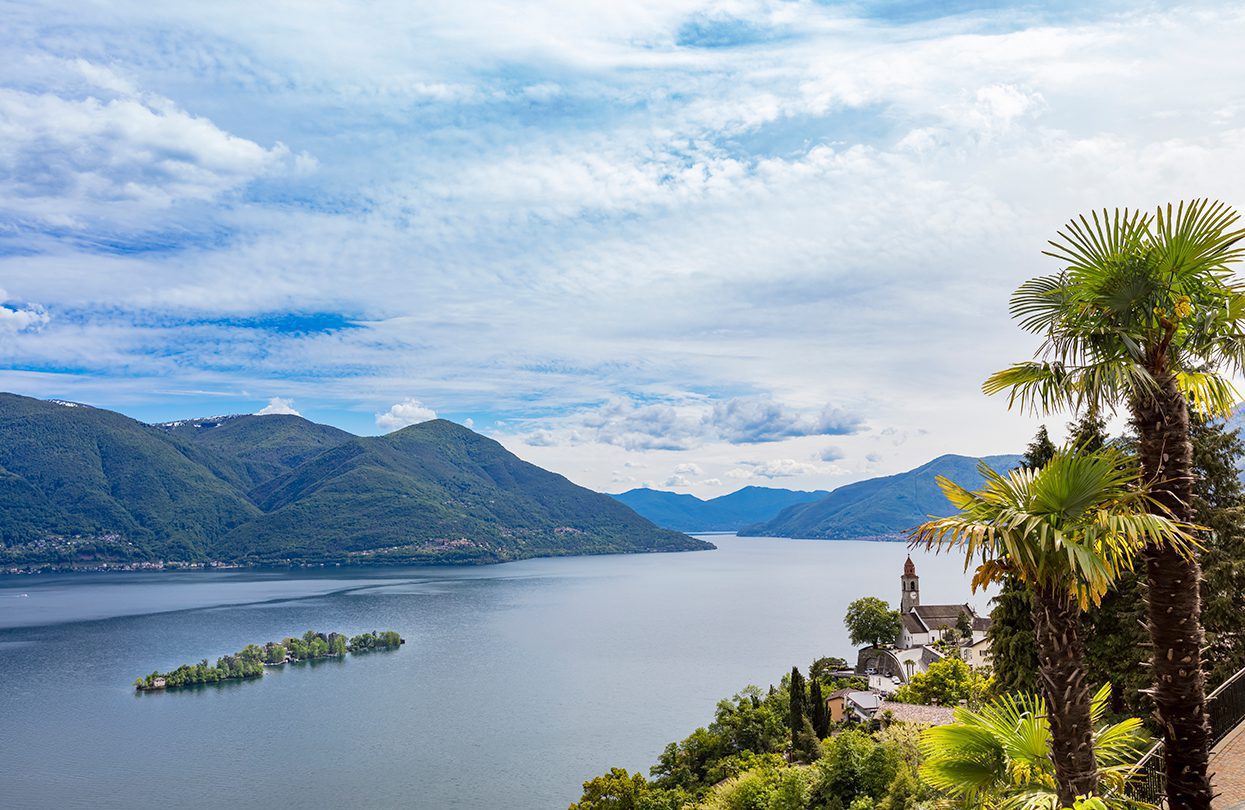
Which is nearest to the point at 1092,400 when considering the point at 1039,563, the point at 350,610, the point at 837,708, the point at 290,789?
the point at 1039,563

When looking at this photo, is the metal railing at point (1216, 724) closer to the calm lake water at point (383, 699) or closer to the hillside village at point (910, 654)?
the hillside village at point (910, 654)

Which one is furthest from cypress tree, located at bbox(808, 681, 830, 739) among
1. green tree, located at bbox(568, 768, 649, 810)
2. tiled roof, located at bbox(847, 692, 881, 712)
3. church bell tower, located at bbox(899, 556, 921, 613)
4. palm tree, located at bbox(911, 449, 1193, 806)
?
palm tree, located at bbox(911, 449, 1193, 806)

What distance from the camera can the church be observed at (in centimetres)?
6378

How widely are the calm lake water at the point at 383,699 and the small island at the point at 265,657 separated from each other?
225cm

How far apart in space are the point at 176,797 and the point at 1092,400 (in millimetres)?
64995

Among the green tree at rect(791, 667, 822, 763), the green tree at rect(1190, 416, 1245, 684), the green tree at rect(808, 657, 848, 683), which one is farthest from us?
the green tree at rect(808, 657, 848, 683)

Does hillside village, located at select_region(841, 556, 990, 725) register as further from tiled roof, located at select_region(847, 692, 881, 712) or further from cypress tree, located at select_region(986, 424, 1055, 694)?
cypress tree, located at select_region(986, 424, 1055, 694)

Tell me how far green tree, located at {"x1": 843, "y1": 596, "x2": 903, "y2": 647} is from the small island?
64852mm

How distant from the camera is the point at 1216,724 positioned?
1209cm

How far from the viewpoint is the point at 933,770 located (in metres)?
7.07

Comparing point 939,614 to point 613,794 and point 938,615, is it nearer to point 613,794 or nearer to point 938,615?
point 938,615

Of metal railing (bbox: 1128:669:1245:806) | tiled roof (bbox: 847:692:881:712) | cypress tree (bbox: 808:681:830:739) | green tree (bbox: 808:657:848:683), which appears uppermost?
metal railing (bbox: 1128:669:1245:806)

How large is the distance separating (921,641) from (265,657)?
260 feet

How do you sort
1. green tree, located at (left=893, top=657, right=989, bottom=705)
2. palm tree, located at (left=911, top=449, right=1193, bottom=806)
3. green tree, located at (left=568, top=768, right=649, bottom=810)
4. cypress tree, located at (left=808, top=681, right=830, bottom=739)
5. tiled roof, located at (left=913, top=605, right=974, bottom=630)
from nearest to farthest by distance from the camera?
palm tree, located at (left=911, top=449, right=1193, bottom=806) < green tree, located at (left=568, top=768, right=649, bottom=810) < green tree, located at (left=893, top=657, right=989, bottom=705) < cypress tree, located at (left=808, top=681, right=830, bottom=739) < tiled roof, located at (left=913, top=605, right=974, bottom=630)
